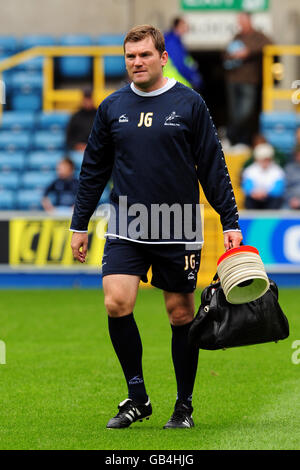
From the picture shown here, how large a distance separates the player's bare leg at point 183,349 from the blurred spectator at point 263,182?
8.76 metres

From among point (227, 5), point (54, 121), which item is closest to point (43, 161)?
point (54, 121)

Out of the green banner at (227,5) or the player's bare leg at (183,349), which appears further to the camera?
the green banner at (227,5)

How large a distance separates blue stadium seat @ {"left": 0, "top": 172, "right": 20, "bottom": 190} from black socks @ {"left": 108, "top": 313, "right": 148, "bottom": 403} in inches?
464

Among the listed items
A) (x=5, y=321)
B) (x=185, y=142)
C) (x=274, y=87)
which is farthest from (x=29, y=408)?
(x=274, y=87)

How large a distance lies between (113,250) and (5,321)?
17.2 feet

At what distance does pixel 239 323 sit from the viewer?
18.7ft

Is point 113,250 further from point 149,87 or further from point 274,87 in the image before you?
point 274,87

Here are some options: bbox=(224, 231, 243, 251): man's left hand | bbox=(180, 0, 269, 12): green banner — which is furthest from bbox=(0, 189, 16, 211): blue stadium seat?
bbox=(224, 231, 243, 251): man's left hand

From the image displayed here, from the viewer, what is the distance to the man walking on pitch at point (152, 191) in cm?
586

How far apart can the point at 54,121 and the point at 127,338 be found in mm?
13090

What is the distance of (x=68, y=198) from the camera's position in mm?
14875

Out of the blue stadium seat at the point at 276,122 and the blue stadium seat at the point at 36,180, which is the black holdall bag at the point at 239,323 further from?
the blue stadium seat at the point at 276,122

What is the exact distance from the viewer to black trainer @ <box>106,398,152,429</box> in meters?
5.92

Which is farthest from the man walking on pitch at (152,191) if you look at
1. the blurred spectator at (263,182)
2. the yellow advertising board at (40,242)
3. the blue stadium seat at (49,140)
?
the blue stadium seat at (49,140)
